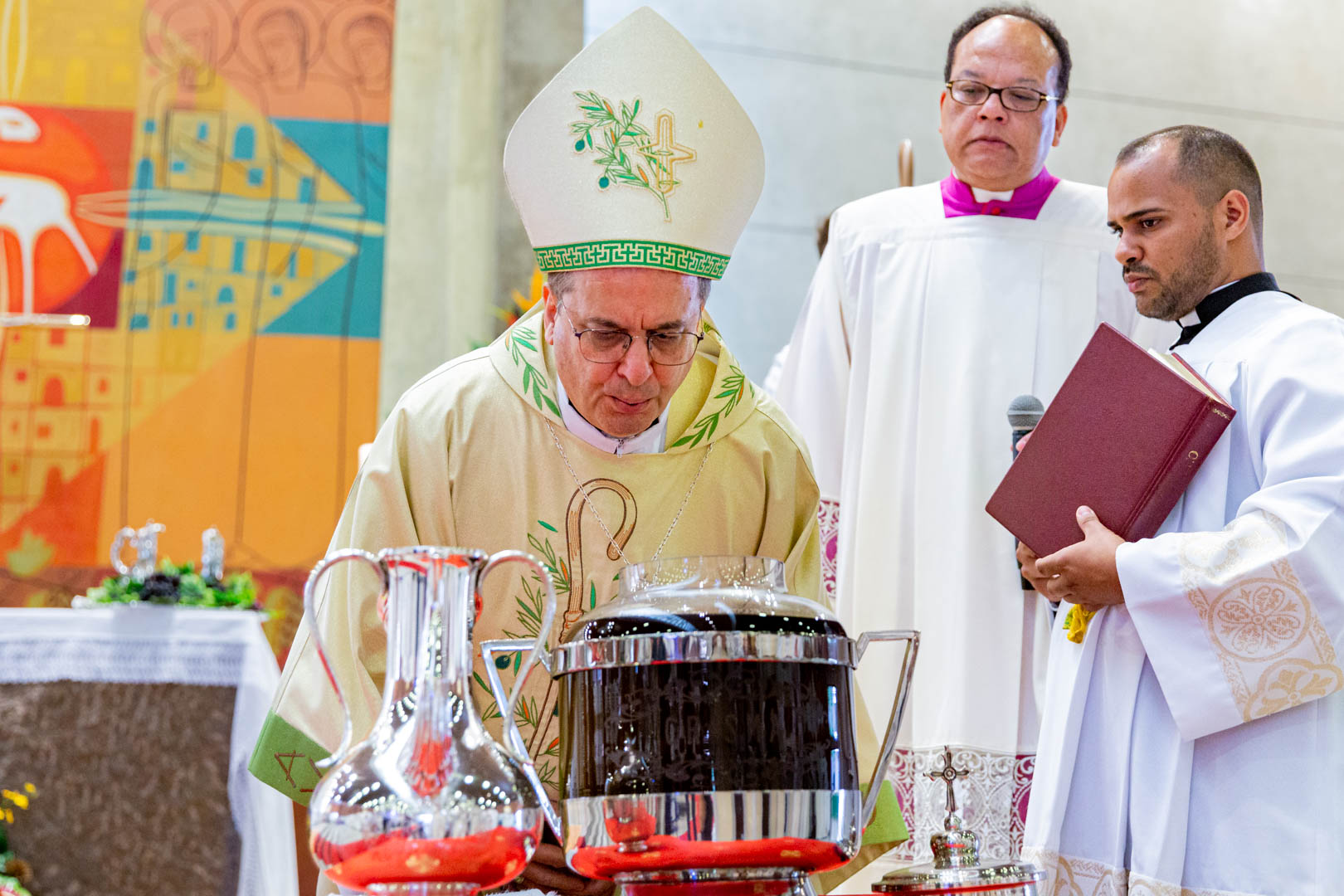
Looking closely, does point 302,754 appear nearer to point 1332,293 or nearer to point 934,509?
point 934,509

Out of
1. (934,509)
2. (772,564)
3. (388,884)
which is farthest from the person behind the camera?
(934,509)

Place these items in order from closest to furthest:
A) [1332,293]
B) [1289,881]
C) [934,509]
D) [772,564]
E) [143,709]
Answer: [772,564] < [1289,881] < [934,509] < [143,709] < [1332,293]

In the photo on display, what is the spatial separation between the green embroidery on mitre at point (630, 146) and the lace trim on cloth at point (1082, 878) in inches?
53.4

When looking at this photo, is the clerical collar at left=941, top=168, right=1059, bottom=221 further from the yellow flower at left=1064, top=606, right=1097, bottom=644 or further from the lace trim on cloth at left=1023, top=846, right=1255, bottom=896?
the lace trim on cloth at left=1023, top=846, right=1255, bottom=896

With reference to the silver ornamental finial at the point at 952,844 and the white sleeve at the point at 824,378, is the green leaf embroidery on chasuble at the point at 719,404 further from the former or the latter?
the white sleeve at the point at 824,378

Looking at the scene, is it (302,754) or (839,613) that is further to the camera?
(839,613)

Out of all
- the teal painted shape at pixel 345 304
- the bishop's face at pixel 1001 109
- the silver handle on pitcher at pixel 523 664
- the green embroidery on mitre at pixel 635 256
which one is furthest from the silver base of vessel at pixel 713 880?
the teal painted shape at pixel 345 304

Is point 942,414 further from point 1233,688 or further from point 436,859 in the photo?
point 436,859

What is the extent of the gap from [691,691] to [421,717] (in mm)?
281

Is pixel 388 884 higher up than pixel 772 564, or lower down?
lower down

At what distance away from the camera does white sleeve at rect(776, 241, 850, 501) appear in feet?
13.3

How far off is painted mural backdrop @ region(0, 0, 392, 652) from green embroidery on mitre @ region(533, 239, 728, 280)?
4401 mm

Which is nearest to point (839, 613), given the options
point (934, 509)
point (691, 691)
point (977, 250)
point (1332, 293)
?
point (934, 509)

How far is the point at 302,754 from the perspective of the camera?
1.90 meters
